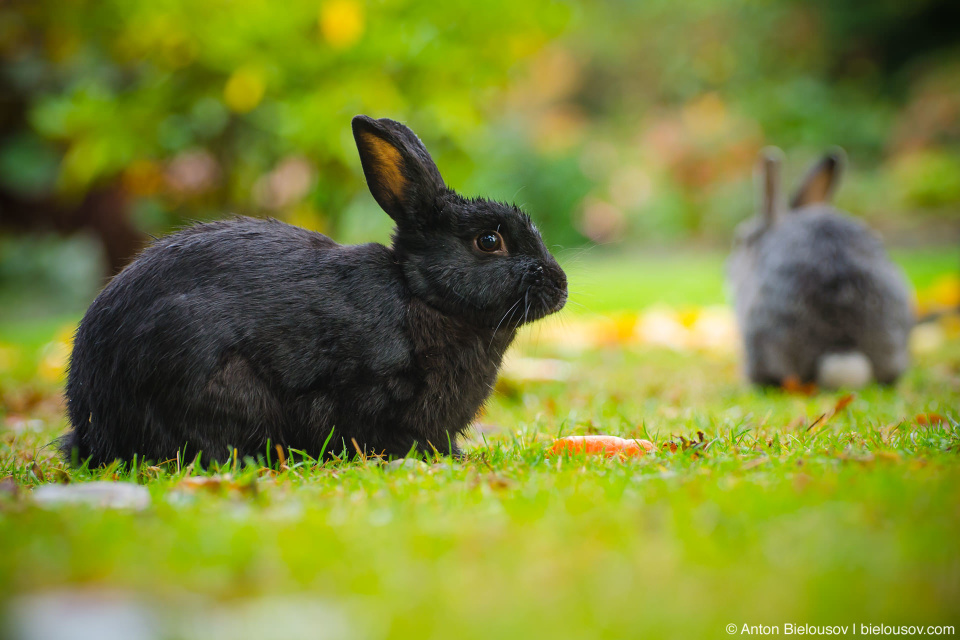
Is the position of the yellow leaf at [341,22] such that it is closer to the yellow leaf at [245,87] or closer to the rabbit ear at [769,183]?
the yellow leaf at [245,87]

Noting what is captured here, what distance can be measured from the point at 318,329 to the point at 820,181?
453cm

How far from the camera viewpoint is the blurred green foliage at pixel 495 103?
18.1ft

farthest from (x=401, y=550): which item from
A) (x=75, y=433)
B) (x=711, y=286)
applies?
(x=711, y=286)

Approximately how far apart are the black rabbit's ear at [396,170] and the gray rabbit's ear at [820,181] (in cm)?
388

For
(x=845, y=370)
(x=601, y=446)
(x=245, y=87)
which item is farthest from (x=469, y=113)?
(x=601, y=446)

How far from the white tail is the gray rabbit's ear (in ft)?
5.31

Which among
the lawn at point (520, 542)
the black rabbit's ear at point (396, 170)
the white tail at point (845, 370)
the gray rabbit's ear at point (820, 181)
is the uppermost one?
the gray rabbit's ear at point (820, 181)

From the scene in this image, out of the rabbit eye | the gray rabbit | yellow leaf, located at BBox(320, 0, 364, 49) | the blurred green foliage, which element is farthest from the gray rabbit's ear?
the rabbit eye

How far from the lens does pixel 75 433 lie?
2854 mm

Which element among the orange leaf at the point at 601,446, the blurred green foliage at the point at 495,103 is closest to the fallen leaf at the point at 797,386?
the orange leaf at the point at 601,446

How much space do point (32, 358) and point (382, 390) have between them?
534cm

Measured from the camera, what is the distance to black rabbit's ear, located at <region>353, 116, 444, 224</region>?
285 centimetres

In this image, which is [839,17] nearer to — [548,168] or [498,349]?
[548,168]

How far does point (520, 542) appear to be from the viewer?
1605mm
